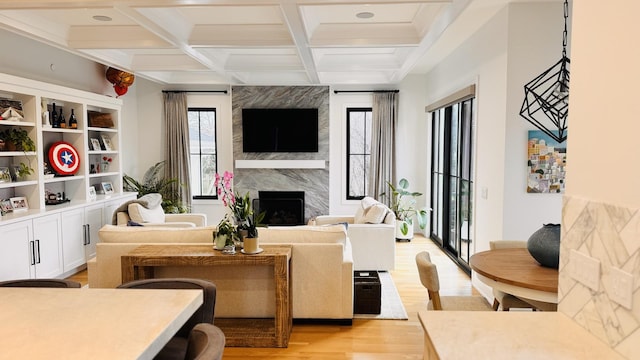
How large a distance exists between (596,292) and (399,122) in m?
6.60

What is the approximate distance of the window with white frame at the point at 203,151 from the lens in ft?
25.9

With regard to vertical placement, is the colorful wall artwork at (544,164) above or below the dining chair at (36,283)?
above

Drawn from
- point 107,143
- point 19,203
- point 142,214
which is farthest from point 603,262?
point 107,143

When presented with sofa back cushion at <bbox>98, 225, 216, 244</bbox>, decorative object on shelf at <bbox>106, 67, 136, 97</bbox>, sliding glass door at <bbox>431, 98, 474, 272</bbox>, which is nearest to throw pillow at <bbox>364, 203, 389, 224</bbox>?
sliding glass door at <bbox>431, 98, 474, 272</bbox>

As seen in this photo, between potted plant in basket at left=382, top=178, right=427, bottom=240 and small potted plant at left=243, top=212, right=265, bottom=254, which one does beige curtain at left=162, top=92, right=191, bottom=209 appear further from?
small potted plant at left=243, top=212, right=265, bottom=254

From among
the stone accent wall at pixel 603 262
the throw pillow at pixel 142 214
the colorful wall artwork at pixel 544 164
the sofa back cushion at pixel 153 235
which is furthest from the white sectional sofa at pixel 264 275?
the stone accent wall at pixel 603 262

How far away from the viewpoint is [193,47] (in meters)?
4.57

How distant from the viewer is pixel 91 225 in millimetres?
5461

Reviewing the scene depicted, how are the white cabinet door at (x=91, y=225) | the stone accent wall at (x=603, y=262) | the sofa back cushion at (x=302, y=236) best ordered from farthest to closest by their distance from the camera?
the white cabinet door at (x=91, y=225) < the sofa back cushion at (x=302, y=236) < the stone accent wall at (x=603, y=262)

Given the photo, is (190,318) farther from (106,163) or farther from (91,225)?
(106,163)

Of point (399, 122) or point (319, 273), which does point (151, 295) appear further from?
point (399, 122)

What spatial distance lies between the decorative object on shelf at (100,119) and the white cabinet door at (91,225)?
1.23 meters

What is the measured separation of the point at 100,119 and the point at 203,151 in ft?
7.03

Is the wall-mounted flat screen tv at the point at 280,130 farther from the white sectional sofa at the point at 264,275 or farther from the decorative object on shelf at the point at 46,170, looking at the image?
the white sectional sofa at the point at 264,275
